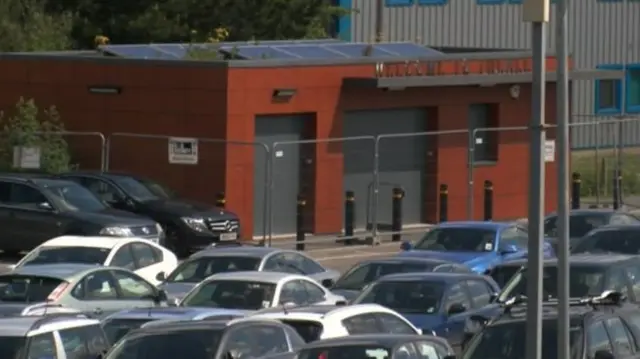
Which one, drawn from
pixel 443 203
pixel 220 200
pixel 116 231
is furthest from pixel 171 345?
pixel 443 203

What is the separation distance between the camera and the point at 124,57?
127ft

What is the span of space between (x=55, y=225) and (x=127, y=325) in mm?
13775

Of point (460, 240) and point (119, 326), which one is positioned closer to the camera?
point (119, 326)

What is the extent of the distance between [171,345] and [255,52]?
2616 centimetres

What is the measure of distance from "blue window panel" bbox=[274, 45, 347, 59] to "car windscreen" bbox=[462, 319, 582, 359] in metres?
24.0

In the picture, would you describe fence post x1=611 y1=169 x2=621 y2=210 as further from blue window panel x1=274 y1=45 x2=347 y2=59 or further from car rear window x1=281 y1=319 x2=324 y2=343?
car rear window x1=281 y1=319 x2=324 y2=343

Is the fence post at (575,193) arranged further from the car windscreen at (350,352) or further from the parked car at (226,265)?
the car windscreen at (350,352)

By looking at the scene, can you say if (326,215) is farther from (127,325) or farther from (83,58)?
(127,325)

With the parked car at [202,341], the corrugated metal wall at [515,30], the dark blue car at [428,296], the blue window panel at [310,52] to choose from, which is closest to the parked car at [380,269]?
the dark blue car at [428,296]

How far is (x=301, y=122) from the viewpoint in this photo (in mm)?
38375

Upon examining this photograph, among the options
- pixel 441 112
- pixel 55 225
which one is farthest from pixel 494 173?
pixel 55 225

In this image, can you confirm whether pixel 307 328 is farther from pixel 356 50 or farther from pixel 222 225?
pixel 356 50

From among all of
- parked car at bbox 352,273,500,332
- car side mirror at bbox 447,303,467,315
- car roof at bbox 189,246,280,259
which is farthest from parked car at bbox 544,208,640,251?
car side mirror at bbox 447,303,467,315

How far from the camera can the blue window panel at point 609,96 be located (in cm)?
6162
